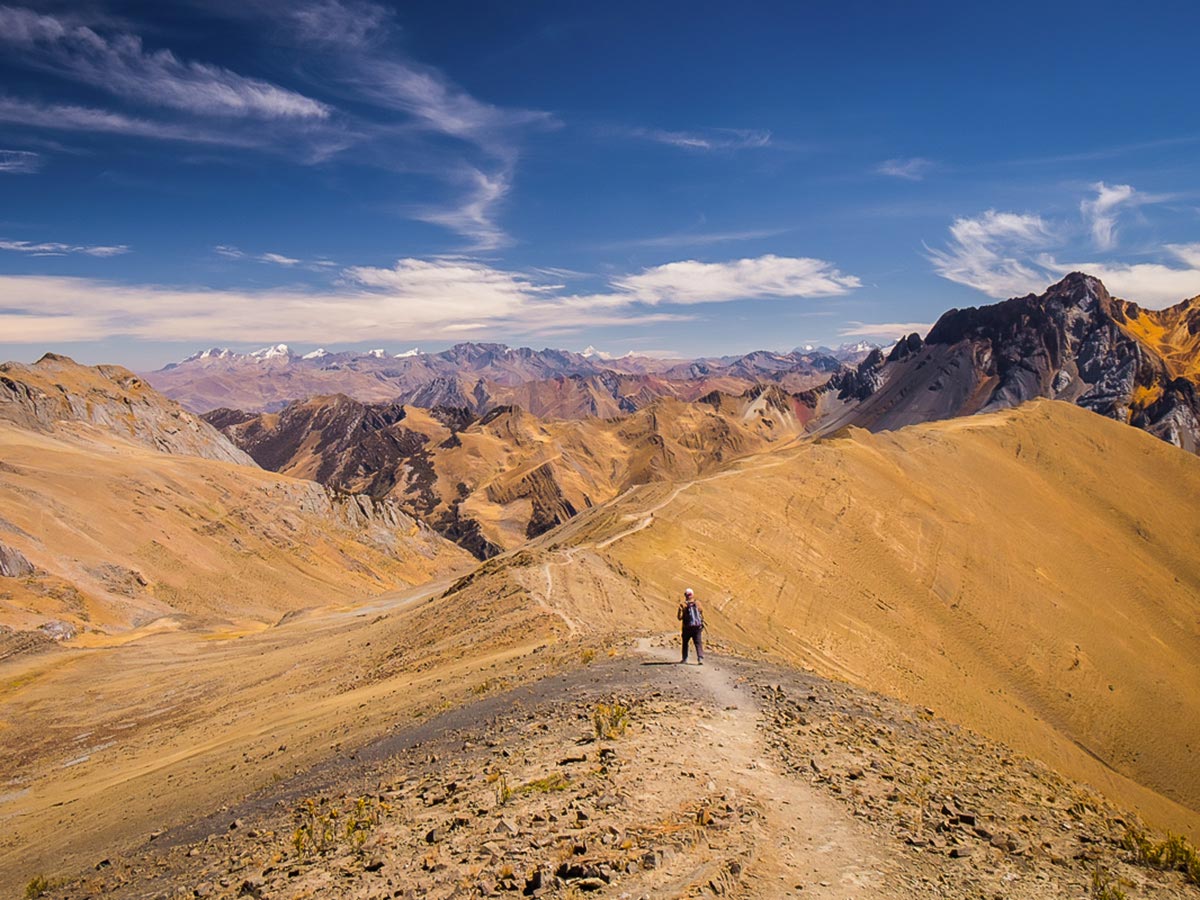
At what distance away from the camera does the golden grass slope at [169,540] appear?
5556 centimetres

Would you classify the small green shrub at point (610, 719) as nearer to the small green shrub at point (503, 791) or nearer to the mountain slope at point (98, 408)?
the small green shrub at point (503, 791)

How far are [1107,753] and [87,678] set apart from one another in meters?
57.8

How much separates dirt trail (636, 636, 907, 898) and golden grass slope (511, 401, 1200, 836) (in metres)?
13.6

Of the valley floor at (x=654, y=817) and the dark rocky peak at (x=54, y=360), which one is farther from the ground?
the dark rocky peak at (x=54, y=360)

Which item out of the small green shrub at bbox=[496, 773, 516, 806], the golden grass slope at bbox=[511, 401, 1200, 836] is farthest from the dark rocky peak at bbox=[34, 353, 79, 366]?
the small green shrub at bbox=[496, 773, 516, 806]

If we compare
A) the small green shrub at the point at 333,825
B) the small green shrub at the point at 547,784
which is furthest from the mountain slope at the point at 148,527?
the small green shrub at the point at 547,784

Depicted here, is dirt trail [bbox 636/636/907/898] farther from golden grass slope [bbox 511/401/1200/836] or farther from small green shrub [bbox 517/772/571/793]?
golden grass slope [bbox 511/401/1200/836]

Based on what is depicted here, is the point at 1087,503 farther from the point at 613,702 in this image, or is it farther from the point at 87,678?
the point at 87,678

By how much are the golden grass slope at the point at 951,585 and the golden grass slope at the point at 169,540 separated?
38748 mm

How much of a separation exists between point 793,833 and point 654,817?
6.11 ft

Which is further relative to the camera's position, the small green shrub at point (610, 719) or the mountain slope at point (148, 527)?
the mountain slope at point (148, 527)

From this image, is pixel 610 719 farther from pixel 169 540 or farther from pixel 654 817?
pixel 169 540

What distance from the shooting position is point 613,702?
13.9m

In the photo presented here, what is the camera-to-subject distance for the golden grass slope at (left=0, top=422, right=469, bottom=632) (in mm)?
55562
